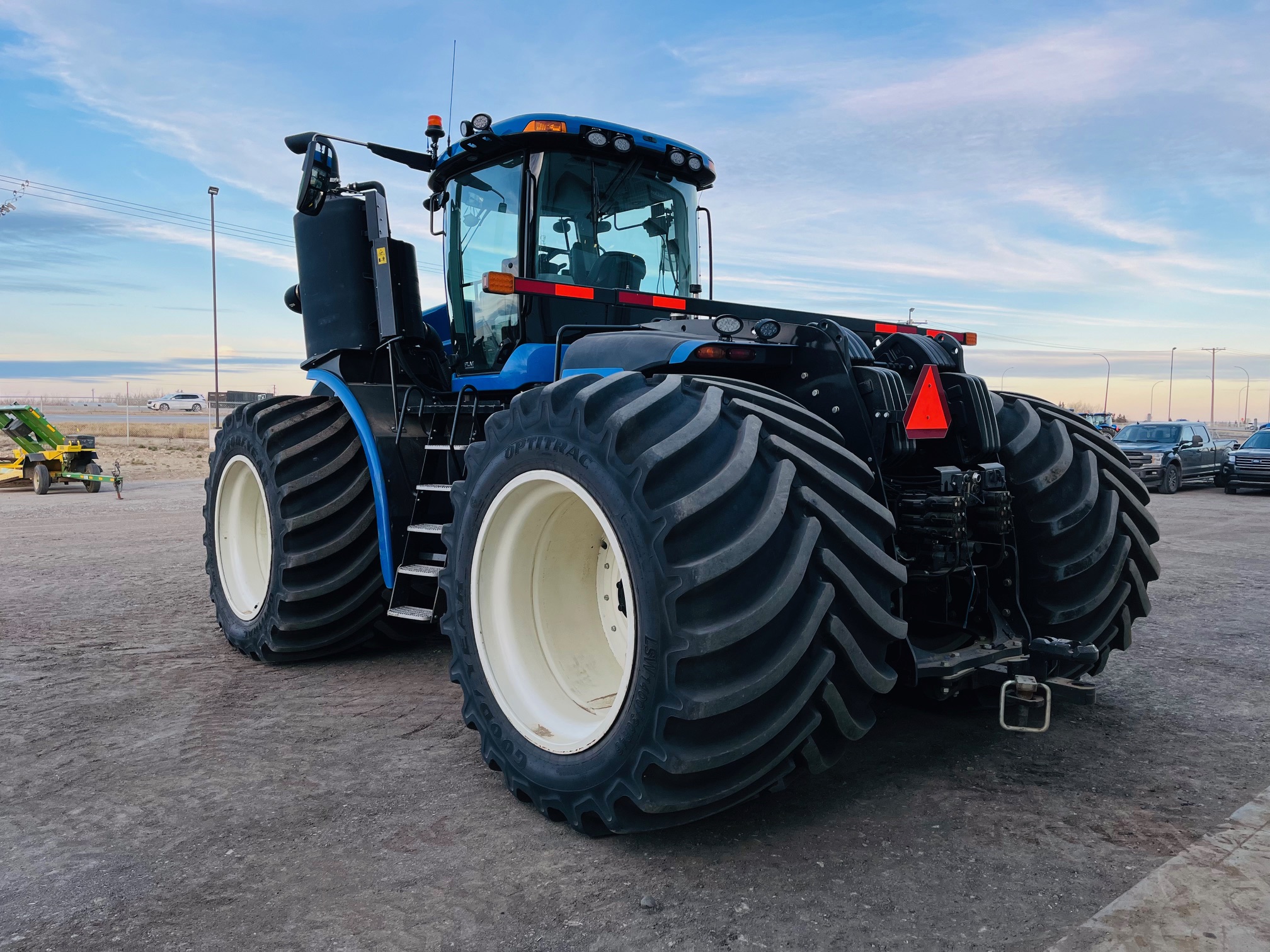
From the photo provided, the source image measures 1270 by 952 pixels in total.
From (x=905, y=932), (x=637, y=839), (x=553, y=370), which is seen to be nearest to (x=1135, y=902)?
(x=905, y=932)

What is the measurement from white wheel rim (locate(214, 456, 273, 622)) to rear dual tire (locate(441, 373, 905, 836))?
11.3 feet

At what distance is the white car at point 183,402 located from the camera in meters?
72.3

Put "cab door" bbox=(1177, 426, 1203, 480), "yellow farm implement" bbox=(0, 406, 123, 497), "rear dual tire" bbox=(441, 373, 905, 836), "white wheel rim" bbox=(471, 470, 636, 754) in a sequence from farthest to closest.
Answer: "cab door" bbox=(1177, 426, 1203, 480) → "yellow farm implement" bbox=(0, 406, 123, 497) → "white wheel rim" bbox=(471, 470, 636, 754) → "rear dual tire" bbox=(441, 373, 905, 836)

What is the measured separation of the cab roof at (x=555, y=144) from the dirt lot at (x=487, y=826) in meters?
2.89

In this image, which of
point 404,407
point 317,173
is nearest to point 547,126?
point 317,173

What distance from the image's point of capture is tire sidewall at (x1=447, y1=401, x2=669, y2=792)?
2820 mm

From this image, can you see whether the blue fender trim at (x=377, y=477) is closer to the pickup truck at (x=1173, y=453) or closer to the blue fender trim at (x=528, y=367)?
the blue fender trim at (x=528, y=367)

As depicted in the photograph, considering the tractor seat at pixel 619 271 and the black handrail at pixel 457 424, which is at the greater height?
the tractor seat at pixel 619 271

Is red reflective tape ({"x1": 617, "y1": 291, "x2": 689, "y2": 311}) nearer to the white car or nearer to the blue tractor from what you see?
the blue tractor

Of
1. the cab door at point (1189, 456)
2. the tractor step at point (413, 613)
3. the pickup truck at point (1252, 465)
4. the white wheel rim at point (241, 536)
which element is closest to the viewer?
the tractor step at point (413, 613)

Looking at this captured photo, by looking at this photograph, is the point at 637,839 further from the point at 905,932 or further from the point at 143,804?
the point at 143,804

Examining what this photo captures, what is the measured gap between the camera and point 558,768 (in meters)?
3.17

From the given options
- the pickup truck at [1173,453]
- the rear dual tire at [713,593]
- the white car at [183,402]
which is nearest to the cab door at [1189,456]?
the pickup truck at [1173,453]

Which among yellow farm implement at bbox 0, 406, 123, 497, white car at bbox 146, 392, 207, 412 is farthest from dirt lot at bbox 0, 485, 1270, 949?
white car at bbox 146, 392, 207, 412
